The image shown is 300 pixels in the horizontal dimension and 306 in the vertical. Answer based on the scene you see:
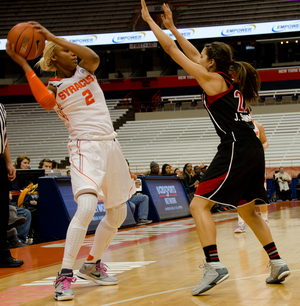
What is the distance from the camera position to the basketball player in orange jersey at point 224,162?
3107 millimetres

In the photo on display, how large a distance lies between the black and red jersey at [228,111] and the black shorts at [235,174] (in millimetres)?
59

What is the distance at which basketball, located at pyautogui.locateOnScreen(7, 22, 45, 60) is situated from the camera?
3188mm

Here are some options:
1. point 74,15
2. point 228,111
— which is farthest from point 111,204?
point 74,15

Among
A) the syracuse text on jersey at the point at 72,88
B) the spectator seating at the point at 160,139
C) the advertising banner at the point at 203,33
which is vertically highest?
the advertising banner at the point at 203,33

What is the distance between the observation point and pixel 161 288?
10.6ft

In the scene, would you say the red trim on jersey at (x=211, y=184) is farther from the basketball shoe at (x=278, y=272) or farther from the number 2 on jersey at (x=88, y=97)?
the number 2 on jersey at (x=88, y=97)

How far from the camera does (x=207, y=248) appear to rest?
3.11 metres

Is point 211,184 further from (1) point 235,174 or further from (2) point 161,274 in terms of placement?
(2) point 161,274

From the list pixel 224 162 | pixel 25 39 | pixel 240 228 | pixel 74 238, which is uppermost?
pixel 25 39

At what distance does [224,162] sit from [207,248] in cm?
61

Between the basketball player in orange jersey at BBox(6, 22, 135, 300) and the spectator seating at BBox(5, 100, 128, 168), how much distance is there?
21302 mm

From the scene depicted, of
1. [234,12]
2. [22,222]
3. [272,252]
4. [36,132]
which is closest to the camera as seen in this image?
[272,252]

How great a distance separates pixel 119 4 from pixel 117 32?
12.1 ft

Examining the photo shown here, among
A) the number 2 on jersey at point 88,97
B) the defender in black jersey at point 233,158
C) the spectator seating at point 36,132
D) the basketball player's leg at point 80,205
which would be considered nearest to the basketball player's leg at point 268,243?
the defender in black jersey at point 233,158
